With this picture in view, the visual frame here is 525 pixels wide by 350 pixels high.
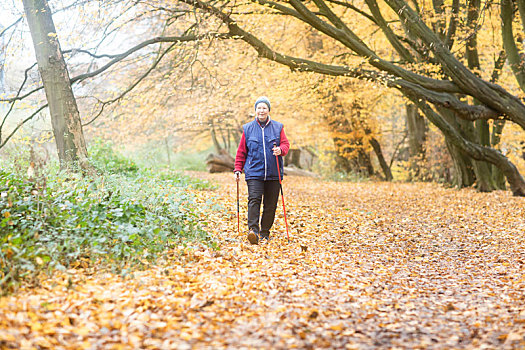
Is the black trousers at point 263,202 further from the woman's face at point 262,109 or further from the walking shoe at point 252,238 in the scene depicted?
the woman's face at point 262,109

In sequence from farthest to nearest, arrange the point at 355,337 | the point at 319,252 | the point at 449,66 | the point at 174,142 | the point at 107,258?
1. the point at 174,142
2. the point at 449,66
3. the point at 319,252
4. the point at 107,258
5. the point at 355,337

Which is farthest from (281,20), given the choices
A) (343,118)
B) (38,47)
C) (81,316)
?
(81,316)

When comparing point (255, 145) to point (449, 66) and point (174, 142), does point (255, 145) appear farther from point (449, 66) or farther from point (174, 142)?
point (174, 142)

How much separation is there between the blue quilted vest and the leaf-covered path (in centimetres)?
93

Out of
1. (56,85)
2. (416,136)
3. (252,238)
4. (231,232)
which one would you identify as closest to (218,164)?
(416,136)

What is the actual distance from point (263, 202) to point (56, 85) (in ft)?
12.8

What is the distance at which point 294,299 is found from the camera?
362 centimetres

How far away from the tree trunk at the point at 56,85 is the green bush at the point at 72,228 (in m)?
1.75

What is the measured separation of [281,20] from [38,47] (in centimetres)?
969

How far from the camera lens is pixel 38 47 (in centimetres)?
664

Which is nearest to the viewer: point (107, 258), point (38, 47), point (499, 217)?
point (107, 258)

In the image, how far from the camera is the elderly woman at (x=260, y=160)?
5594 millimetres

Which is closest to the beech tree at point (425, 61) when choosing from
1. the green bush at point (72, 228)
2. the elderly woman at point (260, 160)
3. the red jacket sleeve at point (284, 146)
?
the elderly woman at point (260, 160)

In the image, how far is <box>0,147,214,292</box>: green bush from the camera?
357cm
